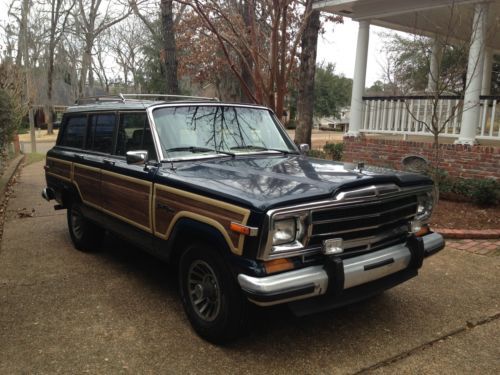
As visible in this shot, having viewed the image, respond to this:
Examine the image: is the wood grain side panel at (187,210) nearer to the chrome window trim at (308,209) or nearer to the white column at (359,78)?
the chrome window trim at (308,209)

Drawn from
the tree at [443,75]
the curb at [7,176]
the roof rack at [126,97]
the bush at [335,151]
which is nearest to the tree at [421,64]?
the tree at [443,75]

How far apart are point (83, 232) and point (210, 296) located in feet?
9.62

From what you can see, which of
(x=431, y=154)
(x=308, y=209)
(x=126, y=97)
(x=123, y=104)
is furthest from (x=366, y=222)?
(x=431, y=154)

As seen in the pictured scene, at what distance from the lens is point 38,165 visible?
647 inches

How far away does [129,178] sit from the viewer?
4441 millimetres

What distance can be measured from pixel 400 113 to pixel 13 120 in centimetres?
899

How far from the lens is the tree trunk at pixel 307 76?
11242 mm

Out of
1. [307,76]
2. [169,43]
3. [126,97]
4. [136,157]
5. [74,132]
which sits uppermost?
[169,43]

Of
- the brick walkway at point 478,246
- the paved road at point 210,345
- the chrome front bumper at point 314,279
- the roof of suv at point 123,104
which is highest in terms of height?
the roof of suv at point 123,104

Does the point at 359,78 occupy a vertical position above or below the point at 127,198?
above

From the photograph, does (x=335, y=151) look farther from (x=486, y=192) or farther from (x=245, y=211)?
(x=245, y=211)

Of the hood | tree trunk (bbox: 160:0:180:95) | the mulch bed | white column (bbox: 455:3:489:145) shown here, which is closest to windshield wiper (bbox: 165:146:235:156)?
the hood

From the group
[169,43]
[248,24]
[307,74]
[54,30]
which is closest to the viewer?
[169,43]

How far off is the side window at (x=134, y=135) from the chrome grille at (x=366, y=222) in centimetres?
184
